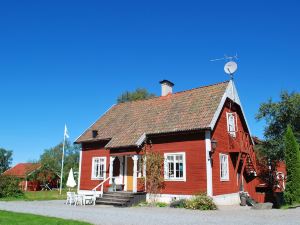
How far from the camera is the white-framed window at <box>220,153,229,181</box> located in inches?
803

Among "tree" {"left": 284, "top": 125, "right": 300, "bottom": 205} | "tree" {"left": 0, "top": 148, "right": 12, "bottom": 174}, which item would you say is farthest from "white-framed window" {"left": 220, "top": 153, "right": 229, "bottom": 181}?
"tree" {"left": 0, "top": 148, "right": 12, "bottom": 174}

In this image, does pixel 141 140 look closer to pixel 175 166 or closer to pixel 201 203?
pixel 175 166

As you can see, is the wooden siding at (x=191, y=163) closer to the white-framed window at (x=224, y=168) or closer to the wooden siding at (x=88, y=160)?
the white-framed window at (x=224, y=168)

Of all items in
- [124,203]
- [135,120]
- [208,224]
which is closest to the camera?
[208,224]

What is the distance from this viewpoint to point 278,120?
82.2 feet

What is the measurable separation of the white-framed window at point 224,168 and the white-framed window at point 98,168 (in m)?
8.58

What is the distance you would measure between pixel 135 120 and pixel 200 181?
7.60 meters

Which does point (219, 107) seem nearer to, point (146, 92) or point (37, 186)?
point (146, 92)

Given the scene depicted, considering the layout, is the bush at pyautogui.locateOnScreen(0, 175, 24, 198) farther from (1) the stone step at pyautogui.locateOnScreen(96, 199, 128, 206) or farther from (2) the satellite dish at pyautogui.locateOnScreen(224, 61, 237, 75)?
(2) the satellite dish at pyautogui.locateOnScreen(224, 61, 237, 75)

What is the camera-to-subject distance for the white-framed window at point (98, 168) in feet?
77.9

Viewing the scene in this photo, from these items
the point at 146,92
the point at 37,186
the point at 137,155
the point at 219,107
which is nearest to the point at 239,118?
the point at 219,107

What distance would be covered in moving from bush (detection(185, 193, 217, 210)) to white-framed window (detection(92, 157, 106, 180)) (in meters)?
8.12

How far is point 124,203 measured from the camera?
1845cm

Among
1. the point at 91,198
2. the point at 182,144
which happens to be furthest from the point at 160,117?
the point at 91,198
